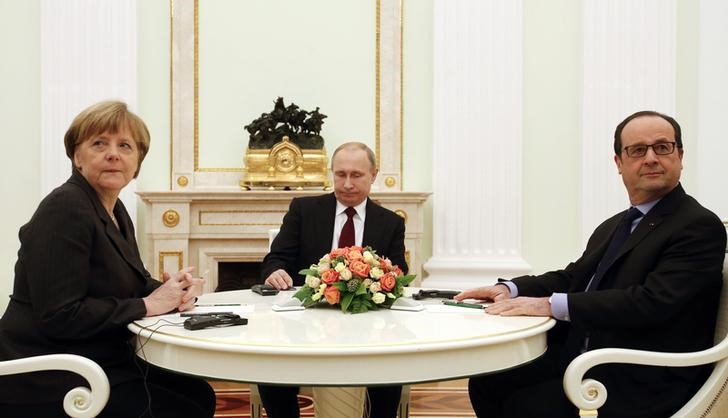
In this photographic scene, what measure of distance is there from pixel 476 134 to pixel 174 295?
390 cm

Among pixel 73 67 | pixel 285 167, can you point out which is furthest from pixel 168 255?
pixel 73 67

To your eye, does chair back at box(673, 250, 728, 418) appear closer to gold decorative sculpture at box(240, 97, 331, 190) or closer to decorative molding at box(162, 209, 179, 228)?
gold decorative sculpture at box(240, 97, 331, 190)

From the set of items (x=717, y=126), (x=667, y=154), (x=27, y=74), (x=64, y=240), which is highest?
(x=27, y=74)

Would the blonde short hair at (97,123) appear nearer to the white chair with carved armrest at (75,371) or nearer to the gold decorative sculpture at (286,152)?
the white chair with carved armrest at (75,371)

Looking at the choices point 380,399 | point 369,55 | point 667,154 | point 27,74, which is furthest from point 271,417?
point 27,74

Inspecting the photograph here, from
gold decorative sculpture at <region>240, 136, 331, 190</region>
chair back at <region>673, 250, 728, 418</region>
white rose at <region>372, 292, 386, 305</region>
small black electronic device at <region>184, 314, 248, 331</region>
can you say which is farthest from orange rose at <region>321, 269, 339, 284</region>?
gold decorative sculpture at <region>240, 136, 331, 190</region>

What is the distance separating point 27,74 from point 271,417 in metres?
4.22

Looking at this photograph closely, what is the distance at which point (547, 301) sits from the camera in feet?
6.89

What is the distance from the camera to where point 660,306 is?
192cm

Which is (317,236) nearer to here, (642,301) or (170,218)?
(642,301)

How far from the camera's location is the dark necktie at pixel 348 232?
336 cm

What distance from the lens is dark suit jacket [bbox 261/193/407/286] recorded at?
3342 mm

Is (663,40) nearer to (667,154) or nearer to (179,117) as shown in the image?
(667,154)

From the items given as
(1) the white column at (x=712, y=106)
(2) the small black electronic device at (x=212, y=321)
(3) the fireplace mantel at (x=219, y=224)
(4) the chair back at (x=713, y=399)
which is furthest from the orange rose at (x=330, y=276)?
(1) the white column at (x=712, y=106)
